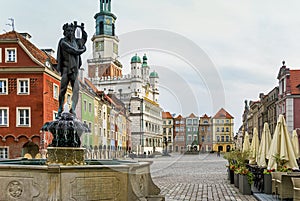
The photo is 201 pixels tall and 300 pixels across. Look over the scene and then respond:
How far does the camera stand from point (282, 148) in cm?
1314

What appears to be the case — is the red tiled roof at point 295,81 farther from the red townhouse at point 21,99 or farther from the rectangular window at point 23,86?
the rectangular window at point 23,86

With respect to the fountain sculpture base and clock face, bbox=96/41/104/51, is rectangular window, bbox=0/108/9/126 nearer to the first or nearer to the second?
the fountain sculpture base

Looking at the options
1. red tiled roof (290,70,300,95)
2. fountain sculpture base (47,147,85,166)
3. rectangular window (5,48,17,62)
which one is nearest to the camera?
fountain sculpture base (47,147,85,166)

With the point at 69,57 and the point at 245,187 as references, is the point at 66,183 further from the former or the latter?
the point at 245,187

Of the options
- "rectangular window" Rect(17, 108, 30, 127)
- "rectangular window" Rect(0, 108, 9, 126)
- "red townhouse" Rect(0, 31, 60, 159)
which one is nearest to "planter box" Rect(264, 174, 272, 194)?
"red townhouse" Rect(0, 31, 60, 159)

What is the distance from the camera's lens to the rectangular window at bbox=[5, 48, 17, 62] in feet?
94.2

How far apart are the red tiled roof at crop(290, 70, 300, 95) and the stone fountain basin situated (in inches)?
1482

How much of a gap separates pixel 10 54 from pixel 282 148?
73.4ft

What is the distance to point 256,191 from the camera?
13.3 m

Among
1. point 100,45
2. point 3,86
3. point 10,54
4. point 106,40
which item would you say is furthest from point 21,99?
point 106,40

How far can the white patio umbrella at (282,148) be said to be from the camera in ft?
42.6

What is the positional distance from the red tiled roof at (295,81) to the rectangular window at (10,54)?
95.3 feet

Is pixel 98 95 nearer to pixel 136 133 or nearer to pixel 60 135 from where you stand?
pixel 60 135

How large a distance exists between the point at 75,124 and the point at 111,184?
9.46ft
